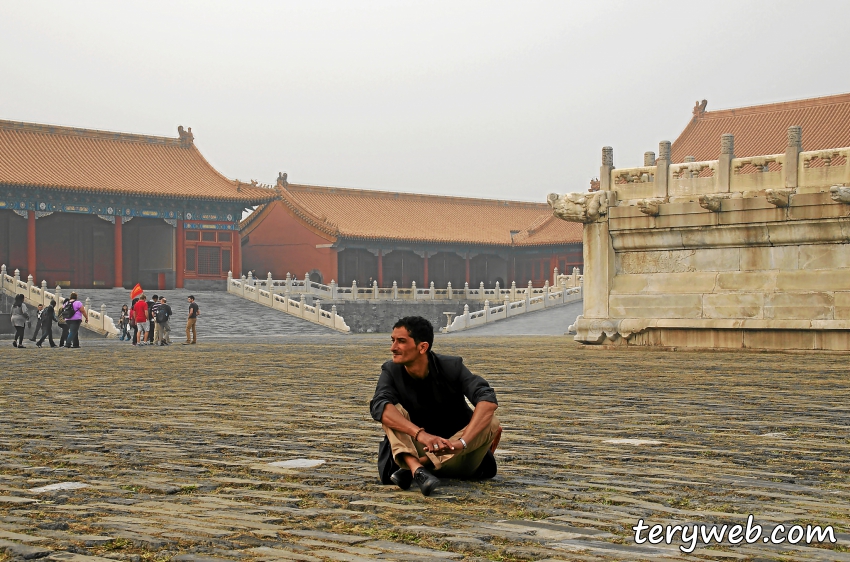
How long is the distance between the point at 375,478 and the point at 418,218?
49354mm

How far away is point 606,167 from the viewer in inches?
830

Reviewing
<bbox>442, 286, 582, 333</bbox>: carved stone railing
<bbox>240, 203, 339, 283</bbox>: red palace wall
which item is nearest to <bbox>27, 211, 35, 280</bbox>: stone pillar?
<bbox>240, 203, 339, 283</bbox>: red palace wall

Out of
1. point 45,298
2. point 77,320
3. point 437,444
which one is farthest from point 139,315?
point 437,444

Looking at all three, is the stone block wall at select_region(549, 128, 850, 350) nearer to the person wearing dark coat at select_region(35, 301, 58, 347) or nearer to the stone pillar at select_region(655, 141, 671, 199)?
the stone pillar at select_region(655, 141, 671, 199)

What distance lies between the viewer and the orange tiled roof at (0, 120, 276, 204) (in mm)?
44406

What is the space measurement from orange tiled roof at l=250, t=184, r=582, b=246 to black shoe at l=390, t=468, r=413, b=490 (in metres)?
43.8

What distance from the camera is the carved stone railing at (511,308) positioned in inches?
1594

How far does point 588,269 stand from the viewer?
20.9 metres

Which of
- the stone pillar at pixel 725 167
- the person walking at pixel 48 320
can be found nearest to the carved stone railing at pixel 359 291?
the person walking at pixel 48 320

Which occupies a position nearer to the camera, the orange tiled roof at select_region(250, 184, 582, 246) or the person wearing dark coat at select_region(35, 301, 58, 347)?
the person wearing dark coat at select_region(35, 301, 58, 347)

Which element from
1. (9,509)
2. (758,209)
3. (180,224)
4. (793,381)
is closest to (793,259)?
(758,209)

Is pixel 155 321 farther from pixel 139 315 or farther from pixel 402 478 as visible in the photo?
pixel 402 478

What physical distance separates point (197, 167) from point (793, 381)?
132 ft

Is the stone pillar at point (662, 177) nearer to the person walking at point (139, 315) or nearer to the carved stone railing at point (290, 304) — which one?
the person walking at point (139, 315)
